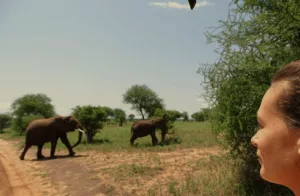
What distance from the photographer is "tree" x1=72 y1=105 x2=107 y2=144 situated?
837 inches

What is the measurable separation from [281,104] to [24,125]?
35.4 metres

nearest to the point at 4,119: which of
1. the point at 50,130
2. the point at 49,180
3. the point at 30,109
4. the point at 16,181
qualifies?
the point at 30,109

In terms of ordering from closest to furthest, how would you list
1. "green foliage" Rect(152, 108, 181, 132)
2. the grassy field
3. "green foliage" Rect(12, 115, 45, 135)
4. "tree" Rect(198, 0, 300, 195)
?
"tree" Rect(198, 0, 300, 195)
the grassy field
"green foliage" Rect(152, 108, 181, 132)
"green foliage" Rect(12, 115, 45, 135)

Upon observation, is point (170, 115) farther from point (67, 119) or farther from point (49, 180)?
point (49, 180)

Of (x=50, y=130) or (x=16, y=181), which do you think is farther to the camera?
(x=50, y=130)

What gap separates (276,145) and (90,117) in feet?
68.9

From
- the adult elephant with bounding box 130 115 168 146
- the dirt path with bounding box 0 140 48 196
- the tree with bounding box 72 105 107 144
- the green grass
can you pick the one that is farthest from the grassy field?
the tree with bounding box 72 105 107 144

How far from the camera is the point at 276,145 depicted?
86 centimetres

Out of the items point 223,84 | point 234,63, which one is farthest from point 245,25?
point 223,84

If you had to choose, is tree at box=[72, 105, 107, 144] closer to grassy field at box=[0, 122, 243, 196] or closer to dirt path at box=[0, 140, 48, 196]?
dirt path at box=[0, 140, 48, 196]

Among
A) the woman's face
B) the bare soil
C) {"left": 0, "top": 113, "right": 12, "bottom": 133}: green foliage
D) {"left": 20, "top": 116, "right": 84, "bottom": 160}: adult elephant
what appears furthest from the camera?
{"left": 0, "top": 113, "right": 12, "bottom": 133}: green foliage

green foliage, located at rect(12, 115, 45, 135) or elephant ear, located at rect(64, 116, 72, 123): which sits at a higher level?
green foliage, located at rect(12, 115, 45, 135)

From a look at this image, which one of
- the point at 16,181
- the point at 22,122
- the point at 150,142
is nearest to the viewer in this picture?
the point at 16,181

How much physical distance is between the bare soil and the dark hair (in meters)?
7.07
